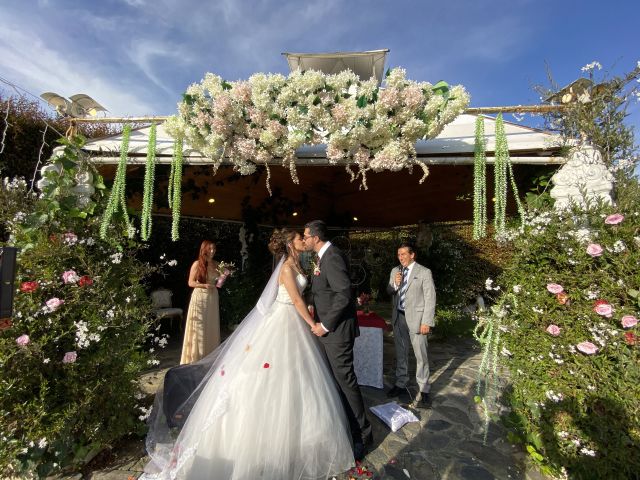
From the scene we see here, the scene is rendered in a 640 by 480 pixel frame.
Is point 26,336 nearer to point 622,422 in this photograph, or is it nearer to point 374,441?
point 374,441

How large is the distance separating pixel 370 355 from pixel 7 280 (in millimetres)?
4074

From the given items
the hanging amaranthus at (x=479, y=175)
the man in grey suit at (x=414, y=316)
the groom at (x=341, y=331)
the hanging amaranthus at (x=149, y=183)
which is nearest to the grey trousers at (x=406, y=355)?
the man in grey suit at (x=414, y=316)

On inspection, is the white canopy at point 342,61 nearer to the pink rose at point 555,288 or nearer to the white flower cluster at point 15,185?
the pink rose at point 555,288

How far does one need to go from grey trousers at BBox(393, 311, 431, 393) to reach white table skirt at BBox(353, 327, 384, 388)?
1.00 ft

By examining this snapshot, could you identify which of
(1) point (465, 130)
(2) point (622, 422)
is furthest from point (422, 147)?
(2) point (622, 422)

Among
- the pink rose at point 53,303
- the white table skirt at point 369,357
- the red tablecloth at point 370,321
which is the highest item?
the pink rose at point 53,303

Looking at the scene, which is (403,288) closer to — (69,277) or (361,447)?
(361,447)

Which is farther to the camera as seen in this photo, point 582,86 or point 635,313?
point 582,86

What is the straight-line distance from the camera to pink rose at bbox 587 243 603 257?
8.03 ft

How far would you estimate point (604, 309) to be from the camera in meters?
A: 2.38

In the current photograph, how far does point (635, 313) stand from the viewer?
2.35 m

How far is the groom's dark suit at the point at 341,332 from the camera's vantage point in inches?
122

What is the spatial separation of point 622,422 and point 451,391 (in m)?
2.48

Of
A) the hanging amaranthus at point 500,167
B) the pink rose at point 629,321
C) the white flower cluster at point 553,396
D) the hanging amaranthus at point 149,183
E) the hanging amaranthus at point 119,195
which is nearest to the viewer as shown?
the pink rose at point 629,321
